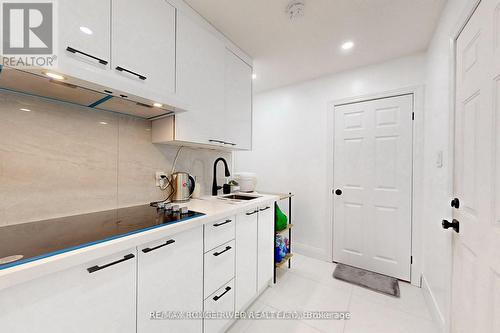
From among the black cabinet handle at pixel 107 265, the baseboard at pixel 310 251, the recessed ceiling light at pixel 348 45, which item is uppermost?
the recessed ceiling light at pixel 348 45

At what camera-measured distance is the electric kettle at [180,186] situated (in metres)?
1.66

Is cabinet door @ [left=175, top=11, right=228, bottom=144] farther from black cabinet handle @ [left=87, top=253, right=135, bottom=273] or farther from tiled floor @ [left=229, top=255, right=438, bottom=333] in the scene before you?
tiled floor @ [left=229, top=255, right=438, bottom=333]

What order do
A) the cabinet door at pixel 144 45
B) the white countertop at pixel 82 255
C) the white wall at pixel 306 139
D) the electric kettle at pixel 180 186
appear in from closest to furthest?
the white countertop at pixel 82 255, the cabinet door at pixel 144 45, the electric kettle at pixel 180 186, the white wall at pixel 306 139

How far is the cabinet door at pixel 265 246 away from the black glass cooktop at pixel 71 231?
78 cm

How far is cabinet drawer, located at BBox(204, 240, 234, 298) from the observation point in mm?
1246

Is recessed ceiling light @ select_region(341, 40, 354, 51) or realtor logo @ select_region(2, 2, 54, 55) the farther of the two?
recessed ceiling light @ select_region(341, 40, 354, 51)

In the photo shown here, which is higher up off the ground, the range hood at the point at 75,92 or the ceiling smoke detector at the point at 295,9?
the ceiling smoke detector at the point at 295,9

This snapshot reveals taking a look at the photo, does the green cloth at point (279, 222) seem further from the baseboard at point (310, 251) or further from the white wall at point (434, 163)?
the white wall at point (434, 163)

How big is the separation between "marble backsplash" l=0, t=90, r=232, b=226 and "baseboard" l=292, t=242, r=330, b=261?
83.3 inches

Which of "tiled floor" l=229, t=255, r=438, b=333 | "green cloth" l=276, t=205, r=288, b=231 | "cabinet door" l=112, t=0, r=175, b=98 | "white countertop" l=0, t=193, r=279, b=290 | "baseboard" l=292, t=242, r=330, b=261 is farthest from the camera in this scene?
"baseboard" l=292, t=242, r=330, b=261

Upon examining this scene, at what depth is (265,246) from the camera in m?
1.88

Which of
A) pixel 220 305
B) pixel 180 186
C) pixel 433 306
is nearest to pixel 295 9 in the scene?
pixel 180 186

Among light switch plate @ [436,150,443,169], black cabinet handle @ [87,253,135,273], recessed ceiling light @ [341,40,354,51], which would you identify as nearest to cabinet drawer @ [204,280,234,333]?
black cabinet handle @ [87,253,135,273]

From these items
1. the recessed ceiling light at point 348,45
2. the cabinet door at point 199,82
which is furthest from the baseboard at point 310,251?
the recessed ceiling light at point 348,45
